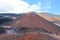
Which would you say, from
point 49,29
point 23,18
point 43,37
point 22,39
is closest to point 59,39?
point 43,37

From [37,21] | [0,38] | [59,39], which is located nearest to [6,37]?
[0,38]

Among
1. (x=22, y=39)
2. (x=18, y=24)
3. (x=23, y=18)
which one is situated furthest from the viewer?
(x=23, y=18)

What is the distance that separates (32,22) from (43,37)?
4.66 meters

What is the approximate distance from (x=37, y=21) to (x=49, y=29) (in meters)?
1.21

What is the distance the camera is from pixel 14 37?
21.6ft

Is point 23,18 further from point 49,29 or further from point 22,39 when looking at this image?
point 22,39

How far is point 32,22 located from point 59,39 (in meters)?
4.33

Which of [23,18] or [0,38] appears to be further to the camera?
[23,18]

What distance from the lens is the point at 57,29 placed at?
33.5 feet

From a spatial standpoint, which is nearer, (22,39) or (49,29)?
(22,39)

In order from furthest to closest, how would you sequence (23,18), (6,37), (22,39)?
1. (23,18)
2. (6,37)
3. (22,39)

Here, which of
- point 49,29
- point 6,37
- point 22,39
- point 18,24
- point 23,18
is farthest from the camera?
point 23,18

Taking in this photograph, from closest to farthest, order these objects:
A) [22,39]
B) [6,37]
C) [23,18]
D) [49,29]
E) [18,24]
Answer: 1. [22,39]
2. [6,37]
3. [49,29]
4. [18,24]
5. [23,18]

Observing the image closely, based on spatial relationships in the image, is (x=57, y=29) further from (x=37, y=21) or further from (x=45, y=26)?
(x=37, y=21)
